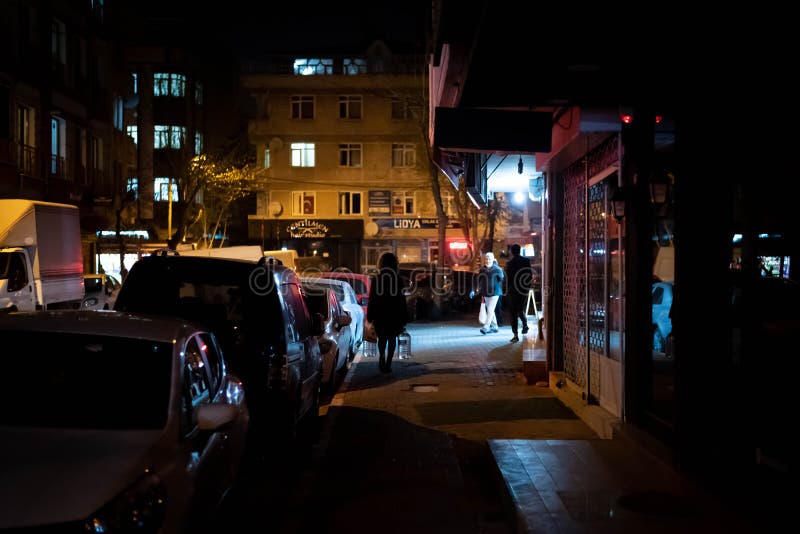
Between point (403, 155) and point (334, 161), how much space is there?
395cm

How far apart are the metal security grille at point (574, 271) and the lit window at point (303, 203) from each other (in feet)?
111

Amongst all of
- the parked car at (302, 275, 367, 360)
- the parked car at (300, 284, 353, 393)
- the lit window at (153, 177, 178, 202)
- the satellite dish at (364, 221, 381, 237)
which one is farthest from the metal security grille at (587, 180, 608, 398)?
the lit window at (153, 177, 178, 202)

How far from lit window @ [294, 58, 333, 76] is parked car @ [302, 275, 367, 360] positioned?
30.6m

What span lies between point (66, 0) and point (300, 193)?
1807 cm

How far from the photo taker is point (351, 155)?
144ft

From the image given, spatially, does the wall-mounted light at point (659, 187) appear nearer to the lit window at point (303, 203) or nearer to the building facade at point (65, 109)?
the building facade at point (65, 109)

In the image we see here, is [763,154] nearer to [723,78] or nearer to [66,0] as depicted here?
[723,78]

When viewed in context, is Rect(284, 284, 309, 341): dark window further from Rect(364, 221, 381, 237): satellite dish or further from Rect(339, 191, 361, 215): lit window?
Rect(339, 191, 361, 215): lit window

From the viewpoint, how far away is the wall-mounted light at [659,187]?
6.80 m

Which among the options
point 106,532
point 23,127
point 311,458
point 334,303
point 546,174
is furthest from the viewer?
point 23,127

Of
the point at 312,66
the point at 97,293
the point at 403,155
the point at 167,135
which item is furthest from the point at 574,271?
the point at 167,135

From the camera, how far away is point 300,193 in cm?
4416

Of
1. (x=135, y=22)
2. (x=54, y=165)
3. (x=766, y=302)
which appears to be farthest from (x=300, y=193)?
(x=766, y=302)

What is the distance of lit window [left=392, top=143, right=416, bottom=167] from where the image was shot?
143ft
